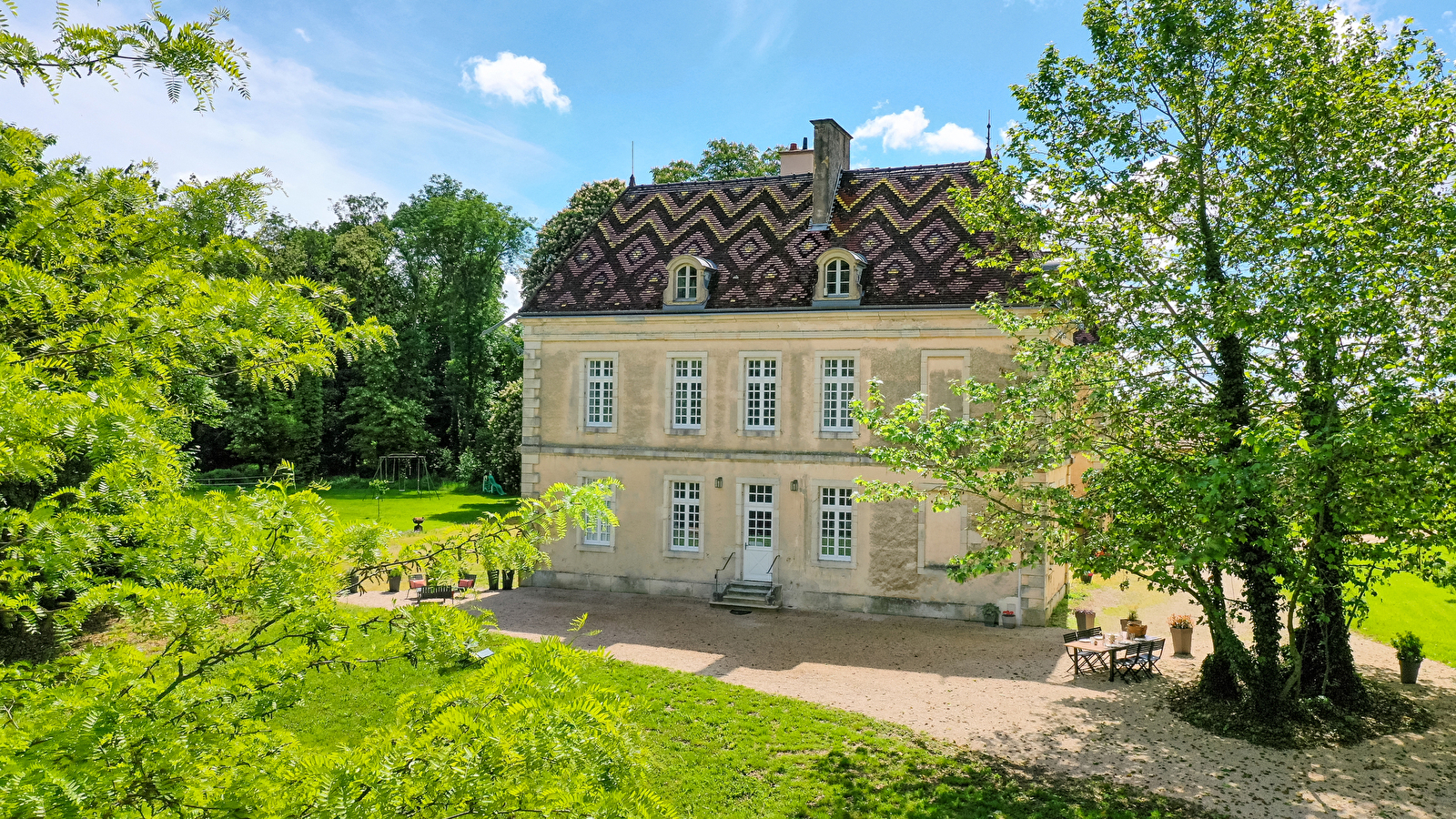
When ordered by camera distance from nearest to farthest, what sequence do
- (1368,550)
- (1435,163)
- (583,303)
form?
(1368,550)
(1435,163)
(583,303)

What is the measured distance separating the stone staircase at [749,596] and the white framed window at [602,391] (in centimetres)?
550

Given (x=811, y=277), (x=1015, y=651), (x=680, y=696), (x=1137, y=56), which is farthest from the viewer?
(x=811, y=277)

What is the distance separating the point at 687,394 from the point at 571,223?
1602 centimetres

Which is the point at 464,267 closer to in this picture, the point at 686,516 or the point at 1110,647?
the point at 686,516

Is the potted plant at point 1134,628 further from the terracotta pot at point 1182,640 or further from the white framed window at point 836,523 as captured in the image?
the white framed window at point 836,523

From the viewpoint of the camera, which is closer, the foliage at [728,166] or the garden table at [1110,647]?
the garden table at [1110,647]

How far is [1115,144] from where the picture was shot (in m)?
12.7

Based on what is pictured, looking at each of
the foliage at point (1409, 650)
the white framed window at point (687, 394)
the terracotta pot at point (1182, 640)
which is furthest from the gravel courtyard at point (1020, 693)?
the white framed window at point (687, 394)

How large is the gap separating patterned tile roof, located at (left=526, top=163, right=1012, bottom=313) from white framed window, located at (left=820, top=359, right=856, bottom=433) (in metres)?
1.70

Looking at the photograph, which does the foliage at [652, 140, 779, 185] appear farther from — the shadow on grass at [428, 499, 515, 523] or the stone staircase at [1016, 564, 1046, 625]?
the stone staircase at [1016, 564, 1046, 625]

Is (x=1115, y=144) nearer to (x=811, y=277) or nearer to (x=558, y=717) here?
(x=811, y=277)

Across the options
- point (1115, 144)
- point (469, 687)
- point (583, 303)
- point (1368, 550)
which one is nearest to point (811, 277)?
point (583, 303)

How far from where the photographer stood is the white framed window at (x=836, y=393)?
21297 mm

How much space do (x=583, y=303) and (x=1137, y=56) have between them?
1517 cm
